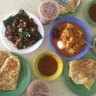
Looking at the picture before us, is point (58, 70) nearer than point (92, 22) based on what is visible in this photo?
Yes

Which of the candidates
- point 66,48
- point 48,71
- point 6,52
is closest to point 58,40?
point 66,48

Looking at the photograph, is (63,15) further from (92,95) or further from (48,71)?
(92,95)

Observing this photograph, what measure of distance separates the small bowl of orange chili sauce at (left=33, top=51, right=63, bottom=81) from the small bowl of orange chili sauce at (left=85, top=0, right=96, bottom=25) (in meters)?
0.27

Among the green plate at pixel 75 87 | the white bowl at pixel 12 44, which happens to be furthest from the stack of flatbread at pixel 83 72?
the white bowl at pixel 12 44

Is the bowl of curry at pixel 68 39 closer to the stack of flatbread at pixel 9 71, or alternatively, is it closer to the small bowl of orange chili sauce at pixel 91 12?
the small bowl of orange chili sauce at pixel 91 12

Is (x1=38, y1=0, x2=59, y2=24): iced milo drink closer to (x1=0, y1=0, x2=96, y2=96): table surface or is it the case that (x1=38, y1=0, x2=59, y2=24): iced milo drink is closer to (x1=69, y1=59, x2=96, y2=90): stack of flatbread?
(x1=0, y1=0, x2=96, y2=96): table surface

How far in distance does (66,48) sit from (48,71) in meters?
0.15

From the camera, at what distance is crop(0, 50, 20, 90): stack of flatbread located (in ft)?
4.90

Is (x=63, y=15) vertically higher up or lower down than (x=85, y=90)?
higher up

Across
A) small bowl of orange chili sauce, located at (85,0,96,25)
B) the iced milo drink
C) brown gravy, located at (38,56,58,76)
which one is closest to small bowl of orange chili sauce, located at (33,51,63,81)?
brown gravy, located at (38,56,58,76)

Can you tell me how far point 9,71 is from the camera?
1512mm

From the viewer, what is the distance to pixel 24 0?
5.42 ft

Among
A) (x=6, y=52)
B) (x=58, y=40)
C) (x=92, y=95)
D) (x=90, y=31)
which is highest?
(x=6, y=52)

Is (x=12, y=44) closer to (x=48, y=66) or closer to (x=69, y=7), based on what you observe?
(x=48, y=66)
